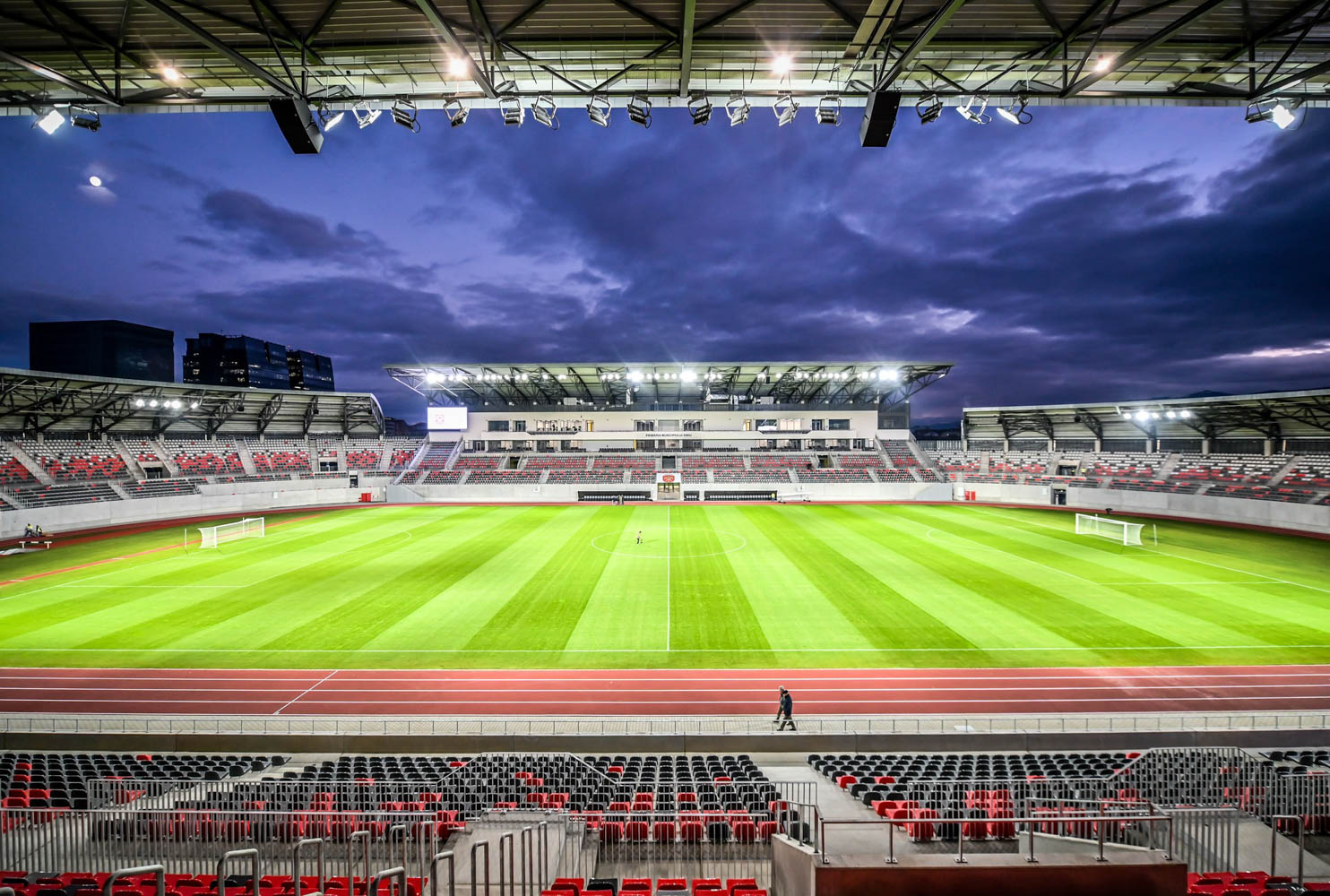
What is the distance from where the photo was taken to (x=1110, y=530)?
34.1m

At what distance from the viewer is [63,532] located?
36.9m

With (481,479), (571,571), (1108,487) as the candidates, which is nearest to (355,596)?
(571,571)

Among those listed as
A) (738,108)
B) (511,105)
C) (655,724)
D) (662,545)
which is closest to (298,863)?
(655,724)

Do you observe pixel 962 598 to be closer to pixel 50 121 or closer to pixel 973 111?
pixel 973 111

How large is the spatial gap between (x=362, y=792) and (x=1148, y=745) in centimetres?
1545

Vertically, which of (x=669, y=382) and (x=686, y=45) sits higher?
(x=669, y=382)

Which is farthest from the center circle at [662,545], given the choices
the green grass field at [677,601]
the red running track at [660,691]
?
the red running track at [660,691]

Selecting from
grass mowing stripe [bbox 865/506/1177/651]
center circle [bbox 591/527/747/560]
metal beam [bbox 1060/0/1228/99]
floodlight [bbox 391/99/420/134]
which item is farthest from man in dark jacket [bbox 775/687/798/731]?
center circle [bbox 591/527/747/560]

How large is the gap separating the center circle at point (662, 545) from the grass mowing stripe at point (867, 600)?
258cm

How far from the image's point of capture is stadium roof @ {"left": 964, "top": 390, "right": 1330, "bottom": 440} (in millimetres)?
39906

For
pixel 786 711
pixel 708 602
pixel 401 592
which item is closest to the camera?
pixel 786 711

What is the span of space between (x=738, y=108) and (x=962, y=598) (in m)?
19.2

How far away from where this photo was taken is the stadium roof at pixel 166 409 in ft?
131

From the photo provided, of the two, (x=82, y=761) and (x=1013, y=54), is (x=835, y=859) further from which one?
(x=82, y=761)
